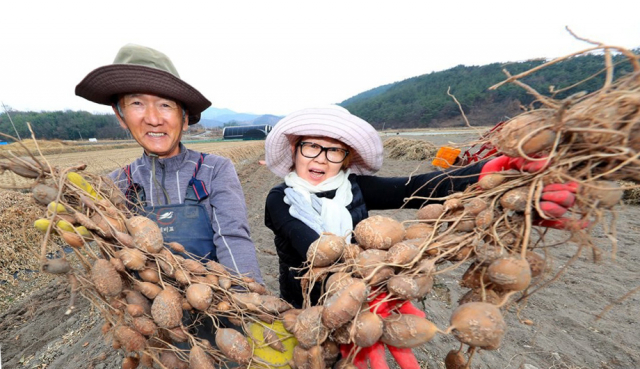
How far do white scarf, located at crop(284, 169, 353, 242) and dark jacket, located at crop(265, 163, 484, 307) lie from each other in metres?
0.05

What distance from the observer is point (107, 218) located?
1.17m

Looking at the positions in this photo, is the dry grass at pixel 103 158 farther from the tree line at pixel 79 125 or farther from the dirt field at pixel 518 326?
the tree line at pixel 79 125

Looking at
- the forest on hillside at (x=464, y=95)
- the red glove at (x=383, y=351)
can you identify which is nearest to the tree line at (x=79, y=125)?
the red glove at (x=383, y=351)

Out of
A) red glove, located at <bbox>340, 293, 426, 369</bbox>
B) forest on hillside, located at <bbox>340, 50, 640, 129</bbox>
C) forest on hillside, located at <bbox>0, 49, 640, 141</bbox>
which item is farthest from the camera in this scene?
forest on hillside, located at <bbox>340, 50, 640, 129</bbox>

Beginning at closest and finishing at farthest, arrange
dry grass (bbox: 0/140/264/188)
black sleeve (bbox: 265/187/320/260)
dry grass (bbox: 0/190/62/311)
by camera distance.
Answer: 1. black sleeve (bbox: 265/187/320/260)
2. dry grass (bbox: 0/190/62/311)
3. dry grass (bbox: 0/140/264/188)

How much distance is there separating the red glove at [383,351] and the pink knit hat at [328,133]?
98cm

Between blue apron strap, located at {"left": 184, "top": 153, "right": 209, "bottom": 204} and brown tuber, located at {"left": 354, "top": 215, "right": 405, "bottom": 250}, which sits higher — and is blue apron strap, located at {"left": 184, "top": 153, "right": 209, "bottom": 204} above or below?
above

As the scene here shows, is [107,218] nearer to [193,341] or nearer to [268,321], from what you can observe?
[193,341]

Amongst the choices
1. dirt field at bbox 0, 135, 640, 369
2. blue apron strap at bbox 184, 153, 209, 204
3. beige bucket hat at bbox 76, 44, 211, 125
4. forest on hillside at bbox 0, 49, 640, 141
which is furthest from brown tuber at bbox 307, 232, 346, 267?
forest on hillside at bbox 0, 49, 640, 141

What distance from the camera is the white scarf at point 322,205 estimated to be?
5.11ft

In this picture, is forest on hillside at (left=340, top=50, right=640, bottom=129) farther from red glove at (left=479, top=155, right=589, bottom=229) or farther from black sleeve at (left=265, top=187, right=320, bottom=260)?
black sleeve at (left=265, top=187, right=320, bottom=260)

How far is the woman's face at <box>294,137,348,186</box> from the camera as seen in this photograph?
1.71 metres

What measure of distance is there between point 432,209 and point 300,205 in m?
0.75

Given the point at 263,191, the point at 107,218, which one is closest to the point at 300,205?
the point at 107,218
